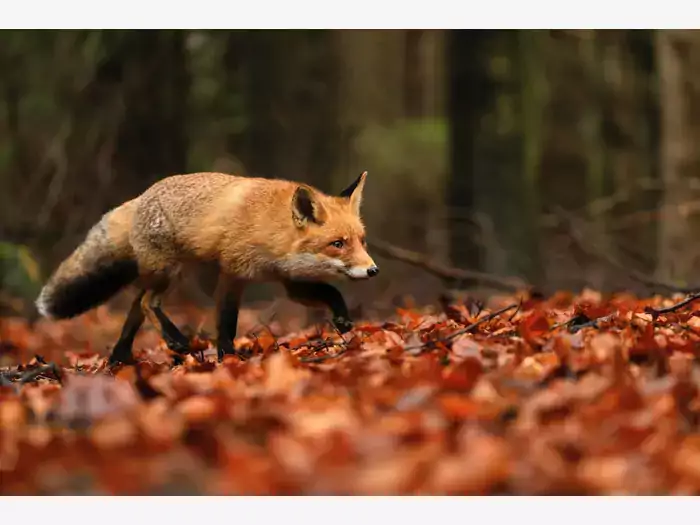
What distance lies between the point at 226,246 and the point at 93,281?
1.38 m

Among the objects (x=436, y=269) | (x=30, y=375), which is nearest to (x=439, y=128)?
(x=436, y=269)

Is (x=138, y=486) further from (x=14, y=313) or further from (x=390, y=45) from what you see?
(x=390, y=45)

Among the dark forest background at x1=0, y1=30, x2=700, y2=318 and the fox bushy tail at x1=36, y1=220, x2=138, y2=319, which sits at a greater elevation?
the dark forest background at x1=0, y1=30, x2=700, y2=318

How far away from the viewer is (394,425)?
8.85 ft

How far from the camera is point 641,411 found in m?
2.77

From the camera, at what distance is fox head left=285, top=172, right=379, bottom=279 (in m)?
5.50

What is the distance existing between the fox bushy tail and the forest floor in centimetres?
226

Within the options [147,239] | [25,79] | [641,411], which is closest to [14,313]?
[25,79]

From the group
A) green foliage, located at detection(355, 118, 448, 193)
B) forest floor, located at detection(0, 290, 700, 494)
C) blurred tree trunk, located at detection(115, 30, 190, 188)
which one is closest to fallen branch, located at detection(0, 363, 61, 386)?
forest floor, located at detection(0, 290, 700, 494)

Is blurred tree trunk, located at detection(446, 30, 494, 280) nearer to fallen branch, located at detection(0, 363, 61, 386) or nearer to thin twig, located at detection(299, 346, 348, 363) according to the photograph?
thin twig, located at detection(299, 346, 348, 363)

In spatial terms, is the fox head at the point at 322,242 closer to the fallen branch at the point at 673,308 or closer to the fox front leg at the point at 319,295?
the fox front leg at the point at 319,295

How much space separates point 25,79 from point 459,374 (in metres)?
10.4

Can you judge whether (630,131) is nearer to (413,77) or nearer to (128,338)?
(413,77)

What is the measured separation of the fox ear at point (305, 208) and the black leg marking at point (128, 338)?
1694 mm
